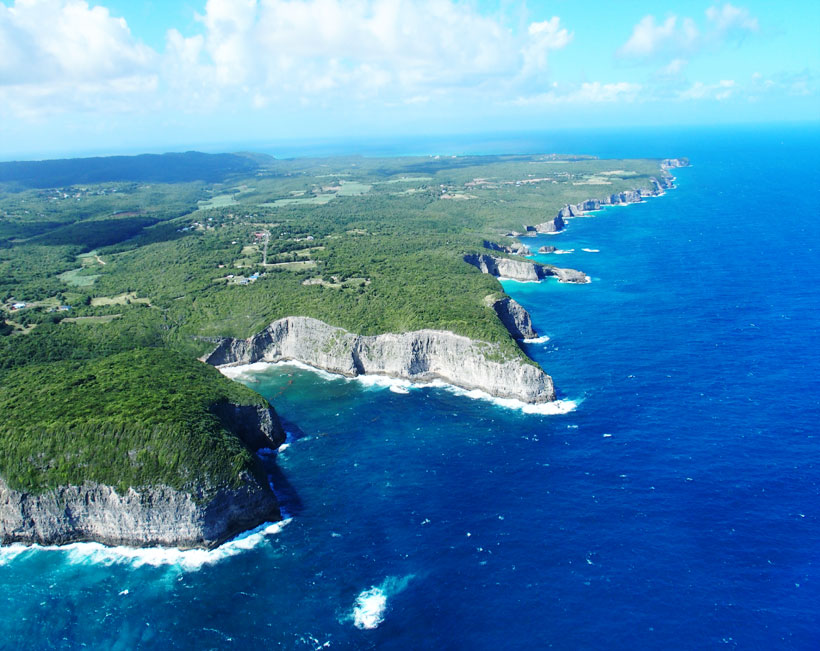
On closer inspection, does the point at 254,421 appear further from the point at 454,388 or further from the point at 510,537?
the point at 510,537

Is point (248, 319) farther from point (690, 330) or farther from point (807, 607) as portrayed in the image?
point (807, 607)

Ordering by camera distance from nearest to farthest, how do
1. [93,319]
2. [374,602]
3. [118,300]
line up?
[374,602], [93,319], [118,300]

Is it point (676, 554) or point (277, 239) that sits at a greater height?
point (277, 239)

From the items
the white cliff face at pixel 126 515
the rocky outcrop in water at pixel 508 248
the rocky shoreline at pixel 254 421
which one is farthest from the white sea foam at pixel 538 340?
the rocky outcrop in water at pixel 508 248

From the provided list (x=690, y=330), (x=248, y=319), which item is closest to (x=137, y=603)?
(x=248, y=319)

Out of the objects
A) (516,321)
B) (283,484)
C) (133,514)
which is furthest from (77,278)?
(516,321)

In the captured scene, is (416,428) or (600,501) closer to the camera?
(600,501)
